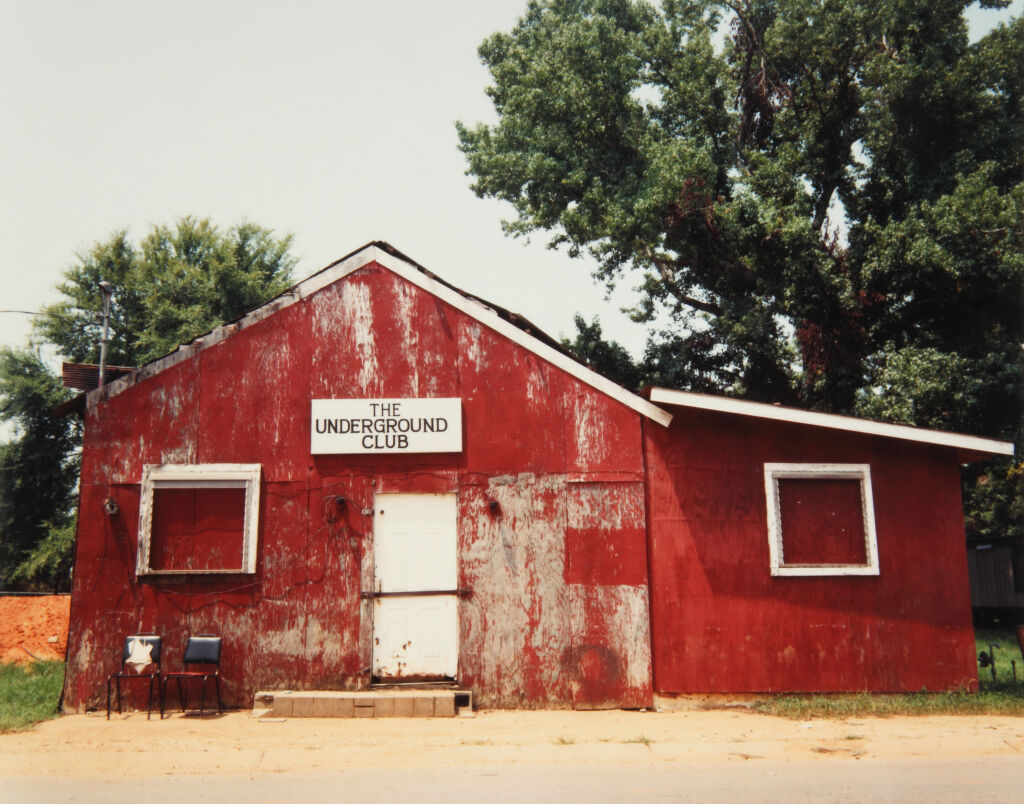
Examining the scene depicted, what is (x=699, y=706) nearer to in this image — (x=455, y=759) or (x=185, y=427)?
(x=455, y=759)

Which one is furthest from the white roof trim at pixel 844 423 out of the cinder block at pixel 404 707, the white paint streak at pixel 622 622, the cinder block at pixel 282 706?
the cinder block at pixel 282 706

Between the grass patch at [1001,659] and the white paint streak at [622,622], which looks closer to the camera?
the white paint streak at [622,622]

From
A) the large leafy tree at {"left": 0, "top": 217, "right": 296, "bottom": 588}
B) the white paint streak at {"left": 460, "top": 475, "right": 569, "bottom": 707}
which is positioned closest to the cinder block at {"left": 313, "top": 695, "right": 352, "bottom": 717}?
the white paint streak at {"left": 460, "top": 475, "right": 569, "bottom": 707}

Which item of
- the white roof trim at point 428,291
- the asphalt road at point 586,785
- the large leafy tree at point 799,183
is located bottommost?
the asphalt road at point 586,785

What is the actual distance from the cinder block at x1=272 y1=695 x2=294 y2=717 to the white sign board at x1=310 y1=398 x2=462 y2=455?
9.55 feet

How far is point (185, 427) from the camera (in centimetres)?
1063

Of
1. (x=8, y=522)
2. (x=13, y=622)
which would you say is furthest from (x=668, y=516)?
(x=8, y=522)

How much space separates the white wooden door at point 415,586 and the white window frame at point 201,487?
1503 mm

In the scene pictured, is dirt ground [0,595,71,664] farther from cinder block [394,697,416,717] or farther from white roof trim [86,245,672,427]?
cinder block [394,697,416,717]

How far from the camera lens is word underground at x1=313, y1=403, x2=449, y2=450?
35.0 ft

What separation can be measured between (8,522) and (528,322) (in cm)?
2748

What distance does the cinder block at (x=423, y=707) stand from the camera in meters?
9.71

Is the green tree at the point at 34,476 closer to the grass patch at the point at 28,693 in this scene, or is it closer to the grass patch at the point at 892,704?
the grass patch at the point at 28,693

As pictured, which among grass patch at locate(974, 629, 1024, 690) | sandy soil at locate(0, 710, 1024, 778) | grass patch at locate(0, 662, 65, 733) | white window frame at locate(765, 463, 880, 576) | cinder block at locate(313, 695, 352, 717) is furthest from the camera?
grass patch at locate(974, 629, 1024, 690)
